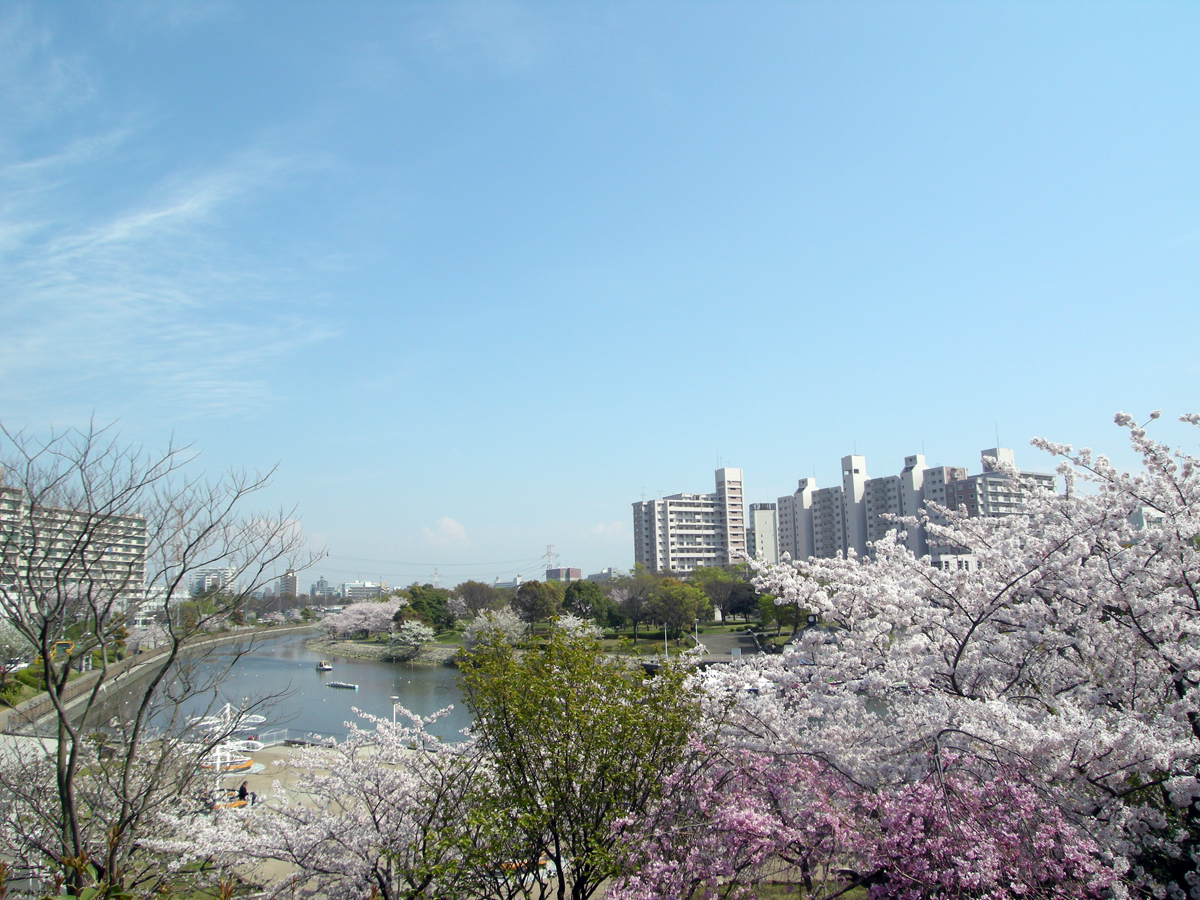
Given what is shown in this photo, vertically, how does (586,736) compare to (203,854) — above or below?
above

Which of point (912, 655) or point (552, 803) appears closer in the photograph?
point (552, 803)

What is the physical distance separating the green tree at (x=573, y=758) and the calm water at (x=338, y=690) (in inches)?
482

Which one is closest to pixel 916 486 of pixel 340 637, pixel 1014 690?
pixel 340 637

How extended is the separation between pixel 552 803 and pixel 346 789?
3.26 m

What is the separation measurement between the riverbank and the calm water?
0.86 metres

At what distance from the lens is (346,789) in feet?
24.7

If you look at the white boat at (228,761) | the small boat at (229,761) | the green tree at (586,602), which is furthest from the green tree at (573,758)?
the green tree at (586,602)

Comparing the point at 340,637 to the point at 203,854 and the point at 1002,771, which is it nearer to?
the point at 203,854

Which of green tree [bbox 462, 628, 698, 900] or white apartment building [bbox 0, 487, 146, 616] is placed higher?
white apartment building [bbox 0, 487, 146, 616]

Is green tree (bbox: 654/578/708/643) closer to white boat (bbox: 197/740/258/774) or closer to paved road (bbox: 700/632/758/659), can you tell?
paved road (bbox: 700/632/758/659)

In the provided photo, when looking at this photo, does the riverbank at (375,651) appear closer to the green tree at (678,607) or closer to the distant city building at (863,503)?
the green tree at (678,607)

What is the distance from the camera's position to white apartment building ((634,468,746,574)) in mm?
78375

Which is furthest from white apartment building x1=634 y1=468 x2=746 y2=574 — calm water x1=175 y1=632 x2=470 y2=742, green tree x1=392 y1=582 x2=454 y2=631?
calm water x1=175 y1=632 x2=470 y2=742

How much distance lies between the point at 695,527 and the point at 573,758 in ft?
246
